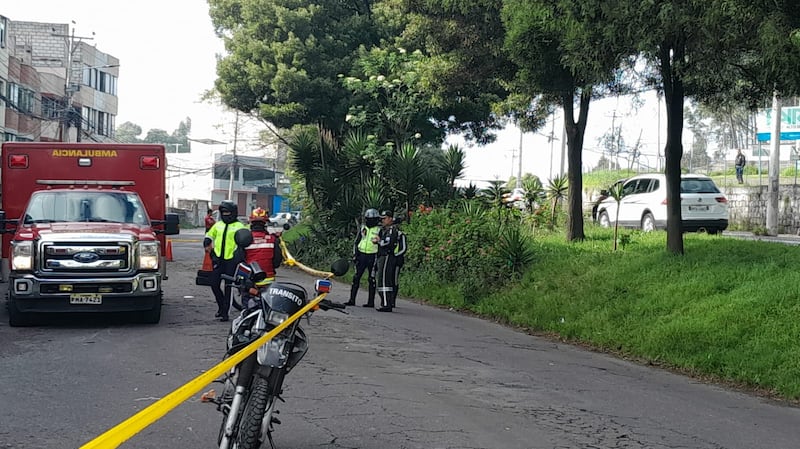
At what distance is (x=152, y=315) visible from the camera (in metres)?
12.4

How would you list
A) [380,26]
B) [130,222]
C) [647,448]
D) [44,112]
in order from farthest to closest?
[44,112]
[380,26]
[130,222]
[647,448]

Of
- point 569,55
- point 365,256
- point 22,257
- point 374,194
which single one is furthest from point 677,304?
point 374,194

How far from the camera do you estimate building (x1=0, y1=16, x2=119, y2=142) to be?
4209cm

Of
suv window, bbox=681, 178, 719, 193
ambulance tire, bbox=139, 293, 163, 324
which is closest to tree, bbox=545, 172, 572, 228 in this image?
suv window, bbox=681, 178, 719, 193

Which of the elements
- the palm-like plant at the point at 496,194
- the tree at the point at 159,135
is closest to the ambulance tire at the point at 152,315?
the palm-like plant at the point at 496,194

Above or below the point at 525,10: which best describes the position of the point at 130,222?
below

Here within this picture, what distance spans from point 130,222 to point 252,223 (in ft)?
9.24

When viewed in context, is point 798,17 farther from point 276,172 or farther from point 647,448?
point 276,172

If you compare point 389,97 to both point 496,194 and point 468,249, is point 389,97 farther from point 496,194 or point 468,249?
point 468,249

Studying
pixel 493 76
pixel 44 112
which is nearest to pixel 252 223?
pixel 493 76

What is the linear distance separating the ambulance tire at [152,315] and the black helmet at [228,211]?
4.51 feet

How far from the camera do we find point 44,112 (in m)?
49.8

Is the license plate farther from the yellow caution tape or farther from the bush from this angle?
the bush

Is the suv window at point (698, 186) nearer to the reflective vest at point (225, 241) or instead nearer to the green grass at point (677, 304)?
the green grass at point (677, 304)
